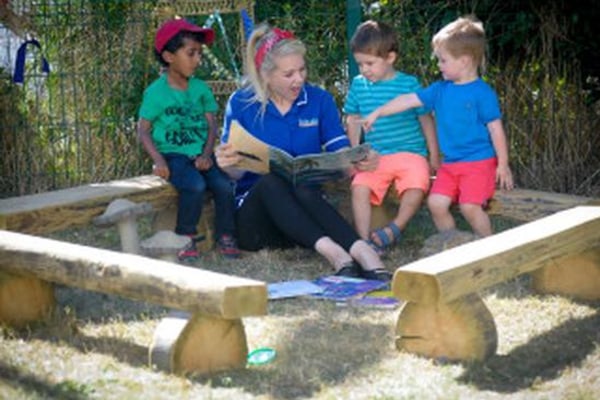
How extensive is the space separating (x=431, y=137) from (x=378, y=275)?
3.04ft

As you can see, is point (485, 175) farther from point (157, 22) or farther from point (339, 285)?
point (157, 22)

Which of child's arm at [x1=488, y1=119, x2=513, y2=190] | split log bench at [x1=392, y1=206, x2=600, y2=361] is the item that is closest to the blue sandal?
child's arm at [x1=488, y1=119, x2=513, y2=190]

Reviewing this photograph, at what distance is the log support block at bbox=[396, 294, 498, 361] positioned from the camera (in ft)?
13.6

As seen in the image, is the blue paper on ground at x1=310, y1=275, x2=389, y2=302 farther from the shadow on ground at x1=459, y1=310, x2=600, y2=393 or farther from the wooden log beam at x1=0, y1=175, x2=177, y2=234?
the wooden log beam at x1=0, y1=175, x2=177, y2=234

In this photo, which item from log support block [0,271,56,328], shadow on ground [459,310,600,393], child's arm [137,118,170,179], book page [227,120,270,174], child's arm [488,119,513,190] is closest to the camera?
shadow on ground [459,310,600,393]

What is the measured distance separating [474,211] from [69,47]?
120 inches

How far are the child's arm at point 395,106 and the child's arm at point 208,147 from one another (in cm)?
84

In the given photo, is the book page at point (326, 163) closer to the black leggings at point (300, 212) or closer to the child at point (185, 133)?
the black leggings at point (300, 212)

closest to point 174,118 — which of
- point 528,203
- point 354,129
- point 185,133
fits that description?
point 185,133

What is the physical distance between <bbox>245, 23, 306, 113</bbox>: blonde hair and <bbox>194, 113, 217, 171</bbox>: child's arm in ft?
1.12

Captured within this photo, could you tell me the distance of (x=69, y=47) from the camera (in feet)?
24.5

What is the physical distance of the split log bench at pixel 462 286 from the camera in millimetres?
4008

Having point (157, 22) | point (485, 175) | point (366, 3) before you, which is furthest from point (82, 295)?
point (366, 3)

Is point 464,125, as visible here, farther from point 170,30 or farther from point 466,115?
point 170,30
